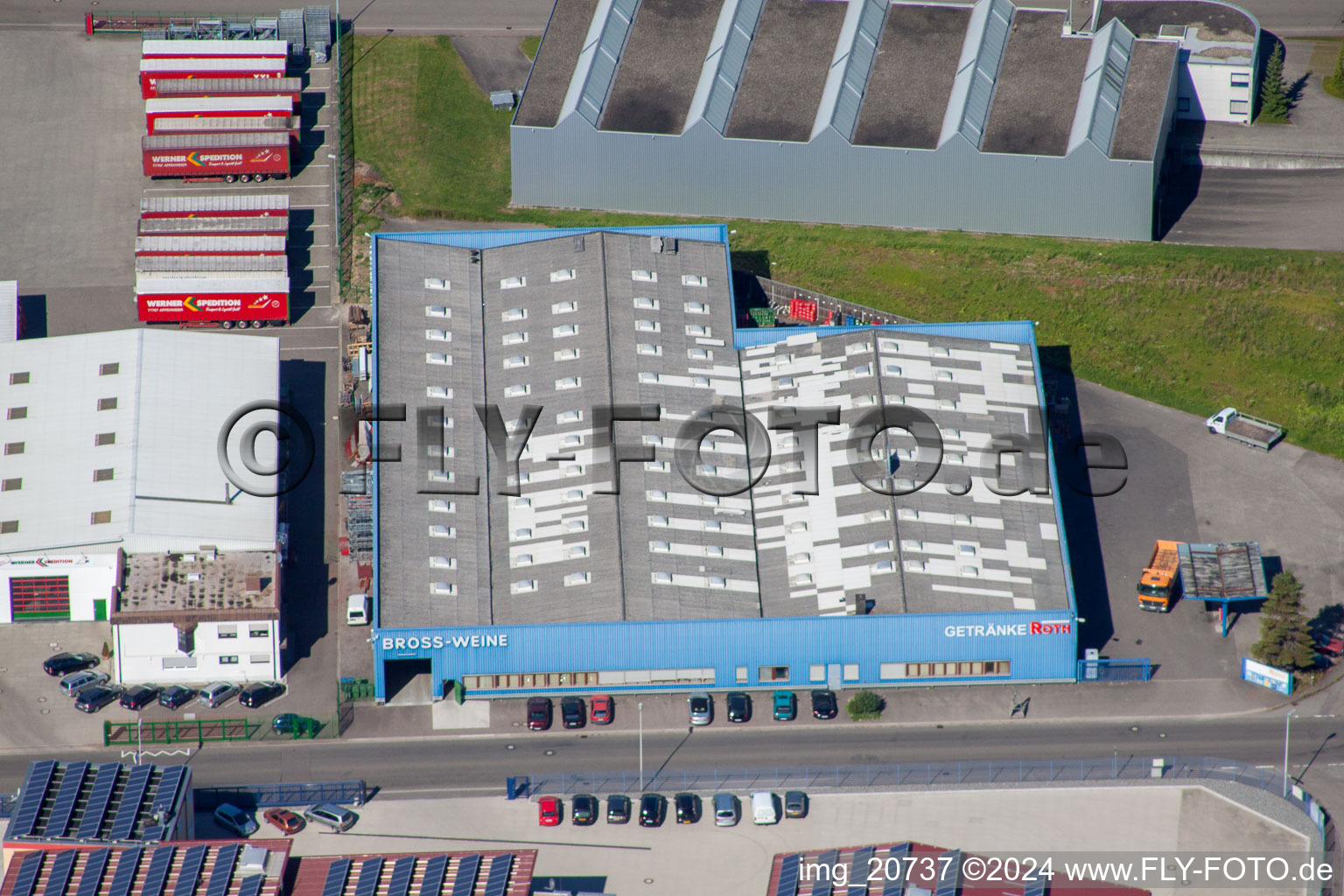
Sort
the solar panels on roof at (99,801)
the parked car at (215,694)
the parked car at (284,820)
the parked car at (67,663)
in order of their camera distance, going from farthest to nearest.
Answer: the parked car at (67,663) < the parked car at (215,694) < the parked car at (284,820) < the solar panels on roof at (99,801)

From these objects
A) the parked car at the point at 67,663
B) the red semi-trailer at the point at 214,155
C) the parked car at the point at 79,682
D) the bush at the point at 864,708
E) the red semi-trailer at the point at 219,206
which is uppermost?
the red semi-trailer at the point at 214,155

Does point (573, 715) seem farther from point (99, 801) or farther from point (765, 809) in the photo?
point (99, 801)

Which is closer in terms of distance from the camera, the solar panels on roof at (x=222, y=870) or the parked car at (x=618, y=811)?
the solar panels on roof at (x=222, y=870)

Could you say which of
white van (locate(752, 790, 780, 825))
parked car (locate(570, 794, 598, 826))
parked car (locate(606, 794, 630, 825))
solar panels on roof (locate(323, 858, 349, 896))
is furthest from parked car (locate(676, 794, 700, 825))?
solar panels on roof (locate(323, 858, 349, 896))

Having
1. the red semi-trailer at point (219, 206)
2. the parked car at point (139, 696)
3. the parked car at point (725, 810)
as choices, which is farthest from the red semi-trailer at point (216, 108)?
the parked car at point (725, 810)

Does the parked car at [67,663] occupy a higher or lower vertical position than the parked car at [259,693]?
higher

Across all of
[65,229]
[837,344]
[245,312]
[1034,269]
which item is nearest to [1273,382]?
[1034,269]

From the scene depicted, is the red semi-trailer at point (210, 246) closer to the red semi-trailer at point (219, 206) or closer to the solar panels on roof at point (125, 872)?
the red semi-trailer at point (219, 206)

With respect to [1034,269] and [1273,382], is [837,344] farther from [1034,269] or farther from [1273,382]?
[1273,382]
